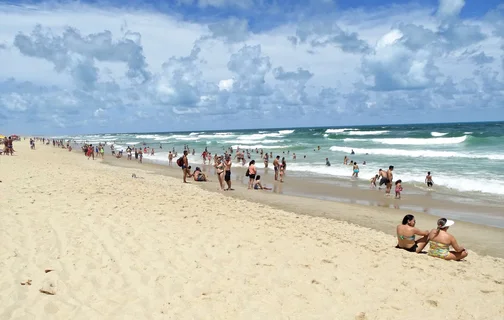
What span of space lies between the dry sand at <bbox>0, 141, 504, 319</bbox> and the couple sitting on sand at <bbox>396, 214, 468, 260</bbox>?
1.02 ft

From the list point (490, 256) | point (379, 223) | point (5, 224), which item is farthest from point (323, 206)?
point (5, 224)

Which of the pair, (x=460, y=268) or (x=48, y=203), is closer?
(x=460, y=268)

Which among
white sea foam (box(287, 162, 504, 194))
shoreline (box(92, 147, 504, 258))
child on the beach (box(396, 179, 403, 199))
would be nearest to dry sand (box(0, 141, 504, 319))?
shoreline (box(92, 147, 504, 258))

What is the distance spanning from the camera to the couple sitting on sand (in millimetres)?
7734

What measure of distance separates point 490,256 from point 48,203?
9.82 m

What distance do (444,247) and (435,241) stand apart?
0.62 feet

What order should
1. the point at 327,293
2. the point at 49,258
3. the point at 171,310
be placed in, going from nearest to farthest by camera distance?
the point at 171,310 → the point at 327,293 → the point at 49,258

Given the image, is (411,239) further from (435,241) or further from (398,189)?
(398,189)

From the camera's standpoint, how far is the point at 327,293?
5.52m

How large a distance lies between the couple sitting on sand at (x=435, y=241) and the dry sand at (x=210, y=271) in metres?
0.31

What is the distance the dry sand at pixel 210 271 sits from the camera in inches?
193

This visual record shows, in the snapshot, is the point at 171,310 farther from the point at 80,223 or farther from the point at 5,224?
the point at 5,224

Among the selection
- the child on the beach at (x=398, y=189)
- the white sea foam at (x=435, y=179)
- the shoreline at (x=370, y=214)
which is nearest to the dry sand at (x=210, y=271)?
the shoreline at (x=370, y=214)

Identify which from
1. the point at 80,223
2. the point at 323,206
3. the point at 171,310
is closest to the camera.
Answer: the point at 171,310
